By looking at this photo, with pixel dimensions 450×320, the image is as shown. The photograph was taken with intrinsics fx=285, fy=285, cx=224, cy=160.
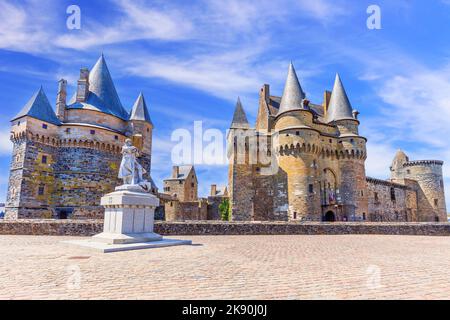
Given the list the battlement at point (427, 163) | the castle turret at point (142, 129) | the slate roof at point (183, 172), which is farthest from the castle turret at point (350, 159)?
the slate roof at point (183, 172)

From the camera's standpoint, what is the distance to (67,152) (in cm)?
2858

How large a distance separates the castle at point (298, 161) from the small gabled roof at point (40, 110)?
751 inches

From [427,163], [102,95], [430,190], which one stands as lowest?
[430,190]

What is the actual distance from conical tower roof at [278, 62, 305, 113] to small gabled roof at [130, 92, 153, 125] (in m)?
15.7

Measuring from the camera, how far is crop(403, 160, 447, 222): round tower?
46500mm

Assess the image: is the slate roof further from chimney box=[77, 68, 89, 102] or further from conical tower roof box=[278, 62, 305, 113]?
conical tower roof box=[278, 62, 305, 113]

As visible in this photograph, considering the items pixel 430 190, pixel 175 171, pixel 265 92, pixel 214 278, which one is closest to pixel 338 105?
pixel 265 92

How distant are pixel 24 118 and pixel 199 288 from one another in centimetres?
3005


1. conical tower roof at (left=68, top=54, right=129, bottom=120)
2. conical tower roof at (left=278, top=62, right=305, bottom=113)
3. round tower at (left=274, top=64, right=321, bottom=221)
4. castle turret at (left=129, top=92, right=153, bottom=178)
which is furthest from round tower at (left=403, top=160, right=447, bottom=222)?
conical tower roof at (left=68, top=54, right=129, bottom=120)

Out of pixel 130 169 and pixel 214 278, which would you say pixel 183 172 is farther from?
pixel 214 278

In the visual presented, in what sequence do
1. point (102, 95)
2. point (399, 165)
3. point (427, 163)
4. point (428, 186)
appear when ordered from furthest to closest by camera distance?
point (399, 165), point (427, 163), point (428, 186), point (102, 95)

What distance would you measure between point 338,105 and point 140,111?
24.2 m

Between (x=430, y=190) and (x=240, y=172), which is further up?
(x=240, y=172)

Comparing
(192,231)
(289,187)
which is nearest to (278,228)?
(192,231)
